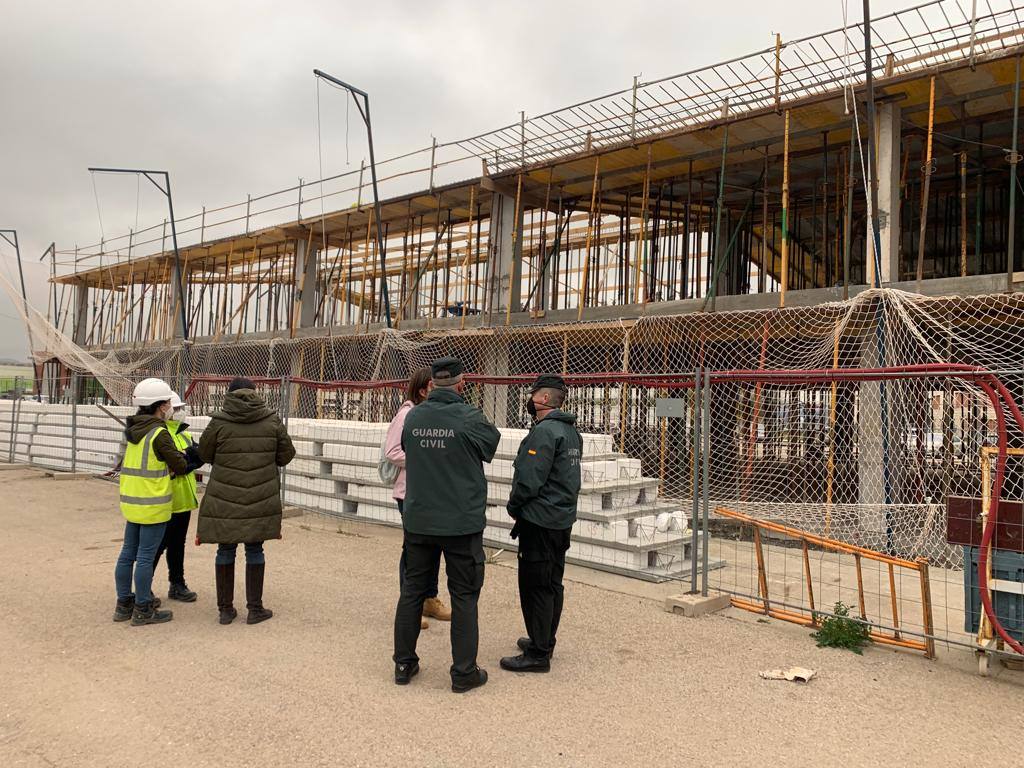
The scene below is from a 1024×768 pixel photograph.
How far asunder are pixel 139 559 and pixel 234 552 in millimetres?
652

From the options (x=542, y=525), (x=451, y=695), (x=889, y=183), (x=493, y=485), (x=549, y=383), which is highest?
(x=889, y=183)

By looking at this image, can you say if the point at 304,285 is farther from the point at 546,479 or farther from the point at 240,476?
the point at 546,479

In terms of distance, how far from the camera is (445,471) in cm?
413

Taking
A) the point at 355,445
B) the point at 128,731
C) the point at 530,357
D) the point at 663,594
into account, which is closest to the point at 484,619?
the point at 663,594

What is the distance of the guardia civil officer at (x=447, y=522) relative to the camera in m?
4.10

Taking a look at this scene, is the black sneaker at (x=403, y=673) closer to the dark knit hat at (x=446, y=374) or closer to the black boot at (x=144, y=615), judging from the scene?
the dark knit hat at (x=446, y=374)

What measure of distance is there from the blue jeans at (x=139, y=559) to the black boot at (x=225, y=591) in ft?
1.55

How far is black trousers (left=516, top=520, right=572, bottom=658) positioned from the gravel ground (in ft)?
0.84

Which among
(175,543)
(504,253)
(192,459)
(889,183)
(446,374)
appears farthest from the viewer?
(504,253)

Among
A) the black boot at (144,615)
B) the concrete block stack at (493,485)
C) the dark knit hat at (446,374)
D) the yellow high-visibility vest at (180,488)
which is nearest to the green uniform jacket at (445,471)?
the dark knit hat at (446,374)

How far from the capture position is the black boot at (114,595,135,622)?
5.29m

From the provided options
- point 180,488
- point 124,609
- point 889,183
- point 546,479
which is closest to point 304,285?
point 889,183

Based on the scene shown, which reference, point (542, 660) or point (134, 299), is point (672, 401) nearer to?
point (542, 660)

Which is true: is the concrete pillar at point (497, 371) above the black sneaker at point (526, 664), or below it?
above
